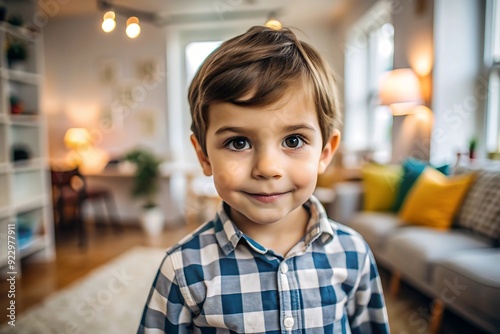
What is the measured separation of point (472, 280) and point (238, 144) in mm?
1195

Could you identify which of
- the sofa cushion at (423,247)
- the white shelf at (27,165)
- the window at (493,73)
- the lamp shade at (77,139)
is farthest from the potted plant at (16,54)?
the window at (493,73)

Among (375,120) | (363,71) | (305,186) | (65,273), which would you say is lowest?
(65,273)

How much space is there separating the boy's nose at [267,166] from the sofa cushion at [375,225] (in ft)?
5.57

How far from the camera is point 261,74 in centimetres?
46

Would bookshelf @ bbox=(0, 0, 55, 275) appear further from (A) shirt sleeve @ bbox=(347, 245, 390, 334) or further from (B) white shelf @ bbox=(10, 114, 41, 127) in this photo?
(A) shirt sleeve @ bbox=(347, 245, 390, 334)

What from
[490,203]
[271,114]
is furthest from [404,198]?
[271,114]

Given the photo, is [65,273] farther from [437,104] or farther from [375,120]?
[375,120]

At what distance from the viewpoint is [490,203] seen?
5.07 feet

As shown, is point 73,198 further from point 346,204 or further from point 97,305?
point 346,204

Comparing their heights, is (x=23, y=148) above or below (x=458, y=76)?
below

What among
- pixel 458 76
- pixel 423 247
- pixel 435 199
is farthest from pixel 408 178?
pixel 458 76

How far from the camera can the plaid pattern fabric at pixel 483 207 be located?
150 cm

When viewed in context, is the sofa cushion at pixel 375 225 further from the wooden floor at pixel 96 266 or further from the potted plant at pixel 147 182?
the potted plant at pixel 147 182

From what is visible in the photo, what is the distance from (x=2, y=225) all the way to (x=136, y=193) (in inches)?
47.4
